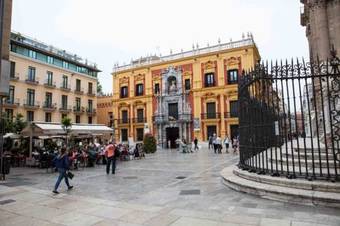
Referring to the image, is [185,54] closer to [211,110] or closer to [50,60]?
[211,110]

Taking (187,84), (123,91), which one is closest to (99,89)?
(123,91)

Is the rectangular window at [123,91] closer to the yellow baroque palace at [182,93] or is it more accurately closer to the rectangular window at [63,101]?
the yellow baroque palace at [182,93]

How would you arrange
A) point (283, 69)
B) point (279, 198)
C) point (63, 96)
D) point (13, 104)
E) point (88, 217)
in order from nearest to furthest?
point (88, 217) → point (279, 198) → point (283, 69) → point (13, 104) → point (63, 96)

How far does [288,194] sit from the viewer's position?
207 inches

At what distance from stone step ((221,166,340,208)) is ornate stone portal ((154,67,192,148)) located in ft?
84.7

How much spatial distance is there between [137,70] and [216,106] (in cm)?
1246

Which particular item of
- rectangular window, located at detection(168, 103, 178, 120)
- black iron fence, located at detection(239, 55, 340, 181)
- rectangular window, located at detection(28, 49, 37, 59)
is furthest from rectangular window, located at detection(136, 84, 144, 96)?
black iron fence, located at detection(239, 55, 340, 181)

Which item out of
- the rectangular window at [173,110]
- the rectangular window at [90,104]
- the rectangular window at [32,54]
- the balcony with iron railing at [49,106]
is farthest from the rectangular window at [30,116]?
the rectangular window at [173,110]

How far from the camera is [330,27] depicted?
33.6 ft

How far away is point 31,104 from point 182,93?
1773cm

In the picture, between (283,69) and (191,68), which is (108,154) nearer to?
(283,69)

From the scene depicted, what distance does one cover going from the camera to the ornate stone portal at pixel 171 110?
107ft

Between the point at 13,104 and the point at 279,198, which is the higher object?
the point at 13,104

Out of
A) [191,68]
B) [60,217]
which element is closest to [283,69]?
[60,217]
